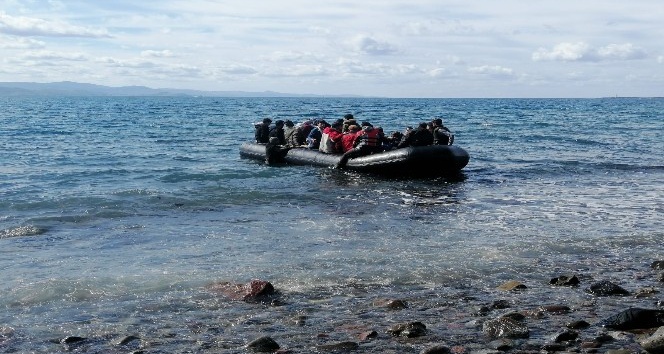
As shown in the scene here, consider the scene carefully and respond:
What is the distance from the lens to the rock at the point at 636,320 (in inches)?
271

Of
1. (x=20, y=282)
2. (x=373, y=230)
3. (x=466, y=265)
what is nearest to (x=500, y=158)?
(x=373, y=230)

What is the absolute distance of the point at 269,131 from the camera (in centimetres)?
2642

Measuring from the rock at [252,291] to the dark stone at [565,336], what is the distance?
3.14 m

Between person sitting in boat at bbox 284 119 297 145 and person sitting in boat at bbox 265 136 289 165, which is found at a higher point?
person sitting in boat at bbox 284 119 297 145

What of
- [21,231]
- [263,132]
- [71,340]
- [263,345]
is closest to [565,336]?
[263,345]

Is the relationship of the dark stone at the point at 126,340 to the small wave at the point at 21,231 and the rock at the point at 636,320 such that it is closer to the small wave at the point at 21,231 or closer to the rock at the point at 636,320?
the rock at the point at 636,320

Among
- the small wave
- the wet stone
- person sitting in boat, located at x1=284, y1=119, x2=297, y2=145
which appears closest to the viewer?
the wet stone

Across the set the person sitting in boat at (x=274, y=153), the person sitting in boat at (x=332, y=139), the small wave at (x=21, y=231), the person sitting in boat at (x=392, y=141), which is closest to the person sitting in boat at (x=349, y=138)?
the person sitting in boat at (x=332, y=139)

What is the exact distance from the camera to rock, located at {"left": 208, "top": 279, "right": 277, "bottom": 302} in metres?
8.27

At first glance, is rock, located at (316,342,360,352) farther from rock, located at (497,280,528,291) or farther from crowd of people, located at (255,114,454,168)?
crowd of people, located at (255,114,454,168)

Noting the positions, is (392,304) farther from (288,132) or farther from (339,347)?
(288,132)

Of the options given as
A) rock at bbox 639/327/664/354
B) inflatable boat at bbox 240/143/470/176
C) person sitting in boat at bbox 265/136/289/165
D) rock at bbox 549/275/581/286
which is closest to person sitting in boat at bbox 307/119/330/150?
person sitting in boat at bbox 265/136/289/165

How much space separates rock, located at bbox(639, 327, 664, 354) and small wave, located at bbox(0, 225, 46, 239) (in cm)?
990

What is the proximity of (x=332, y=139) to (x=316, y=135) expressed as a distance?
1957 mm
